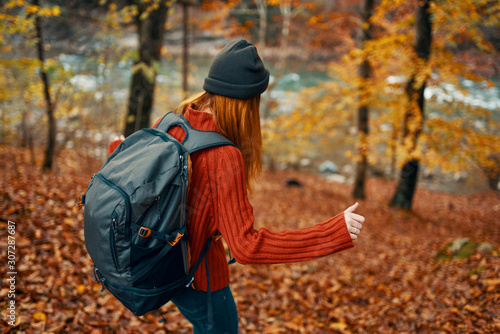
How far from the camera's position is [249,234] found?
1.24 m

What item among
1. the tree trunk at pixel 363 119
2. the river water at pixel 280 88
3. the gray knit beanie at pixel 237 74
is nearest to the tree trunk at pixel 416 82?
the river water at pixel 280 88

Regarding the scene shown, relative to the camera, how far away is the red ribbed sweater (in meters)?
1.23

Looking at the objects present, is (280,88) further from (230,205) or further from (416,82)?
(230,205)

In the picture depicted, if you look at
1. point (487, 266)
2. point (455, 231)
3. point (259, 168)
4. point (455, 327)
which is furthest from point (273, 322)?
point (455, 231)

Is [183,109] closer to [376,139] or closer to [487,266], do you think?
[487,266]

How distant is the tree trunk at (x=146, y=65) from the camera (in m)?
5.66

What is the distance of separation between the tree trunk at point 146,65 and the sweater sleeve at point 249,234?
4.82 m

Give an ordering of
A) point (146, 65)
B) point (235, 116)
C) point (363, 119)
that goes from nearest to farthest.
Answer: point (235, 116) → point (146, 65) → point (363, 119)

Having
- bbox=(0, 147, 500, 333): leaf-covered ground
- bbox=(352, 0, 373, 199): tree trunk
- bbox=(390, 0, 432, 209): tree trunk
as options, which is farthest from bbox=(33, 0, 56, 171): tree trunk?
bbox=(390, 0, 432, 209): tree trunk

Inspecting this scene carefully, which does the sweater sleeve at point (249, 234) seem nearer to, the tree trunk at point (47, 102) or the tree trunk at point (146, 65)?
the tree trunk at point (146, 65)

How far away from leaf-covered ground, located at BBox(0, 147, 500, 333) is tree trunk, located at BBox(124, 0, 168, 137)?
5.40 ft

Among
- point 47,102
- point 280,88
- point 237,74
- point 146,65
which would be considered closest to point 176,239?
point 237,74

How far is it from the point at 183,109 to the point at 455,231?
7.55 m

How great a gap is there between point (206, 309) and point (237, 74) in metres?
1.18
